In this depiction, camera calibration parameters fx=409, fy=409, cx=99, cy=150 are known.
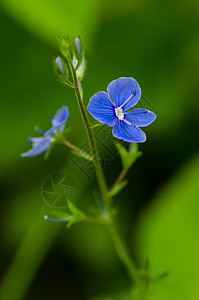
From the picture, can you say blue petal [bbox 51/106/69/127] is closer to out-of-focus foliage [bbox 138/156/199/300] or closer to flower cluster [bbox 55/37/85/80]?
flower cluster [bbox 55/37/85/80]

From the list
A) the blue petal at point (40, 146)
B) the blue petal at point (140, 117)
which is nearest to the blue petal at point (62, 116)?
the blue petal at point (40, 146)

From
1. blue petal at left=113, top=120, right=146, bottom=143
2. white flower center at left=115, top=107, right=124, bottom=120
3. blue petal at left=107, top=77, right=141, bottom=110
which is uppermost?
blue petal at left=107, top=77, right=141, bottom=110

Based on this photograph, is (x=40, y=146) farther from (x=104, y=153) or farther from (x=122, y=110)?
(x=104, y=153)

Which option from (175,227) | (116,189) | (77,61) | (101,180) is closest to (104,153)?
(175,227)

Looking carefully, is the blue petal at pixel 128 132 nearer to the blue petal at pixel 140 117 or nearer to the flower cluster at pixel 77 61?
the blue petal at pixel 140 117

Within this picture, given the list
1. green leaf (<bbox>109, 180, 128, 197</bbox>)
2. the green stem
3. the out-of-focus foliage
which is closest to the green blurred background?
the out-of-focus foliage

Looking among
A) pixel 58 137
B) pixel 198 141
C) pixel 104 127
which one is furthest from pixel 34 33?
pixel 58 137

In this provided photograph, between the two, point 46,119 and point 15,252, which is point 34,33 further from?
point 15,252
